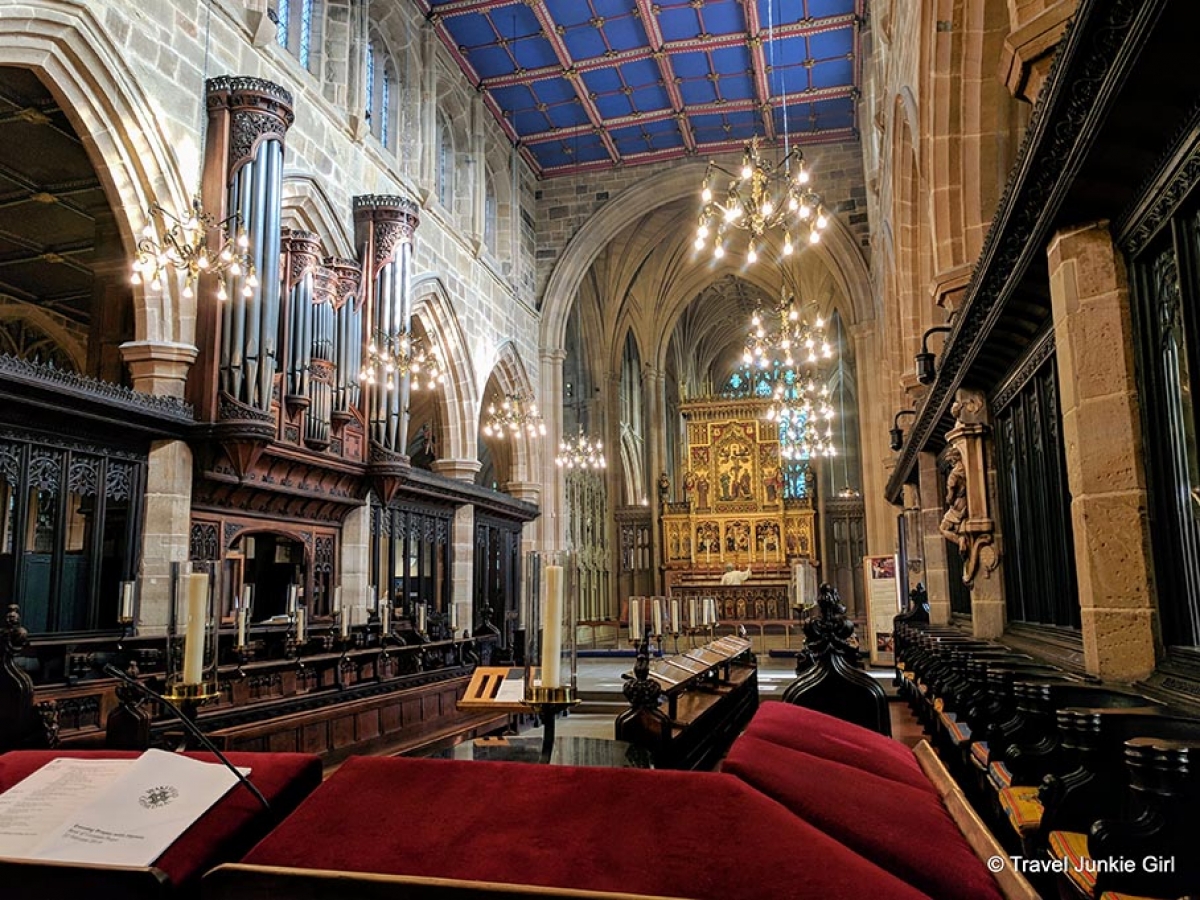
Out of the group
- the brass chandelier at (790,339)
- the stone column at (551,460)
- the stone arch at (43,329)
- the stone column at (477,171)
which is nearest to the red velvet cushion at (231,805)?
the brass chandelier at (790,339)

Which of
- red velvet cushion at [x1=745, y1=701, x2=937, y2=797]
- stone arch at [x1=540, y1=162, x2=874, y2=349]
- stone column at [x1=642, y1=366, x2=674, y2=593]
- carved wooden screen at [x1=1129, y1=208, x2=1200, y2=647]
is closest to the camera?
red velvet cushion at [x1=745, y1=701, x2=937, y2=797]

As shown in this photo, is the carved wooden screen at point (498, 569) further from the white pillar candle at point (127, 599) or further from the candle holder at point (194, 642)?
the candle holder at point (194, 642)

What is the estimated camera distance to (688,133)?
17.7 metres

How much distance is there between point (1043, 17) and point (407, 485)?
10406 millimetres

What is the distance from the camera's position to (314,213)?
11164 mm

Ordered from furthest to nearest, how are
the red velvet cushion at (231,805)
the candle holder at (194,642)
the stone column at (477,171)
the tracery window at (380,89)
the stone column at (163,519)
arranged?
the stone column at (477,171) < the tracery window at (380,89) < the stone column at (163,519) < the candle holder at (194,642) < the red velvet cushion at (231,805)

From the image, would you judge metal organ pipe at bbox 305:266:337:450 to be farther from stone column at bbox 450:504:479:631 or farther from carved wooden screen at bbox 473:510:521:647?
carved wooden screen at bbox 473:510:521:647

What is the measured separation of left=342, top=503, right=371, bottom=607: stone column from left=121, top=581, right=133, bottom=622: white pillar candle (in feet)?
14.0

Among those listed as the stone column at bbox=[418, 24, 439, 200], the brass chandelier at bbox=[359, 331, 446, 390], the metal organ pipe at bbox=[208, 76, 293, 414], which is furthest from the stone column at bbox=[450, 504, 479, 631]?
the metal organ pipe at bbox=[208, 76, 293, 414]

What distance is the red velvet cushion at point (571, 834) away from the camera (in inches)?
46.3

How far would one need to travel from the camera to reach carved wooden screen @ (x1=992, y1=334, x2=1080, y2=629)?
427 cm

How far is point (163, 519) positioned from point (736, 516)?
1704cm

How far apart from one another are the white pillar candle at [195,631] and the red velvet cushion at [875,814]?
1578 mm

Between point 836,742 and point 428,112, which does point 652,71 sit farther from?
point 836,742
